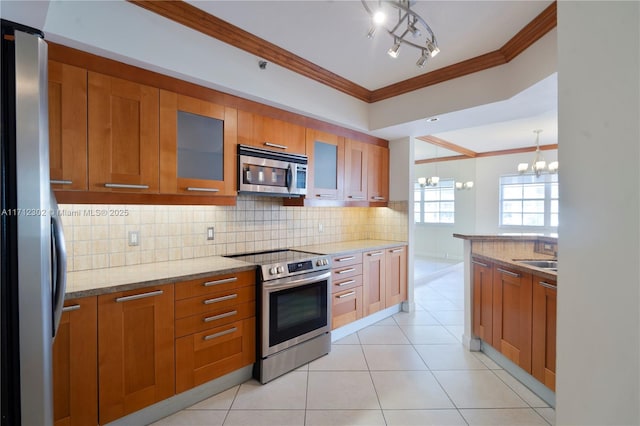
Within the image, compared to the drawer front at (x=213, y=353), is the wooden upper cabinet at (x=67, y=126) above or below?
above

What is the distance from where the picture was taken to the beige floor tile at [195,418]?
6.24ft

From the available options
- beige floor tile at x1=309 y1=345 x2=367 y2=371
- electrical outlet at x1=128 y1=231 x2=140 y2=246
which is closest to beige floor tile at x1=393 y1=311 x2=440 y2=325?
beige floor tile at x1=309 y1=345 x2=367 y2=371

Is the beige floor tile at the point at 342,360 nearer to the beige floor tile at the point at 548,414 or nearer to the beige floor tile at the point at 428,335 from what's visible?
the beige floor tile at the point at 428,335

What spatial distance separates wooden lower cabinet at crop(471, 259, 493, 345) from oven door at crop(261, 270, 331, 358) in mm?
1418

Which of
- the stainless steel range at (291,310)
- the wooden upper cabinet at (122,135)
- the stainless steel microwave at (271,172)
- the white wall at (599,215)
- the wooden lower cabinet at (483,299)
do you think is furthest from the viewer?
the wooden lower cabinet at (483,299)

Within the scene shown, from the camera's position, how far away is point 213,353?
7.01ft

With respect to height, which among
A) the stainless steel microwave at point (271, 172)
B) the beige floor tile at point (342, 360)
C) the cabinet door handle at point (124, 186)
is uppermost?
the stainless steel microwave at point (271, 172)

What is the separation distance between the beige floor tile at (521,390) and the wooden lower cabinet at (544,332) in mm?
157

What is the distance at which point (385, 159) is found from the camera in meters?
4.03

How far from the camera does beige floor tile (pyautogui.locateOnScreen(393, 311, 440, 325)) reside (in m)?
3.60

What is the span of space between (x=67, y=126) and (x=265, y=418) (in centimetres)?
218

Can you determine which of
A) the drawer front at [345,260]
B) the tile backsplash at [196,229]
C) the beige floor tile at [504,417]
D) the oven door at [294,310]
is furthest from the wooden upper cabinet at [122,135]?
the beige floor tile at [504,417]

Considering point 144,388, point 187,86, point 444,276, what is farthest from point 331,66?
point 444,276

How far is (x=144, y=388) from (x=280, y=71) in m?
2.64
